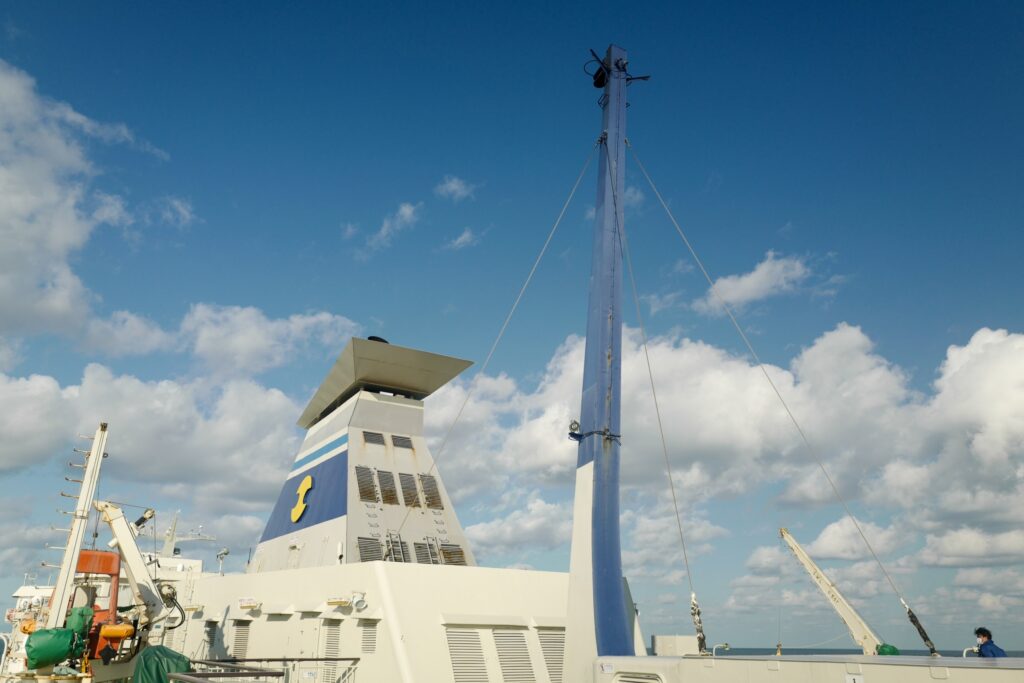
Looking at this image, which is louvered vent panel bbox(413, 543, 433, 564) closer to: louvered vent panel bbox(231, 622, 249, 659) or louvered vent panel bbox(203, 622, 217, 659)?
louvered vent panel bbox(231, 622, 249, 659)

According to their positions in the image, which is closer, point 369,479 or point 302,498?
point 369,479

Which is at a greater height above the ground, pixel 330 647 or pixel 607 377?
pixel 607 377

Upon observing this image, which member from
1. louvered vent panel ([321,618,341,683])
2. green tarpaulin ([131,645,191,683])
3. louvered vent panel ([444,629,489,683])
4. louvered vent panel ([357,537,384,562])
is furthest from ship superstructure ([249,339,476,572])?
green tarpaulin ([131,645,191,683])

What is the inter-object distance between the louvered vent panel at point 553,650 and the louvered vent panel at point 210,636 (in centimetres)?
1206

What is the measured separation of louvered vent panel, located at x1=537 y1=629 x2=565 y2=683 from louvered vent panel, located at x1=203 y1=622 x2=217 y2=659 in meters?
12.1

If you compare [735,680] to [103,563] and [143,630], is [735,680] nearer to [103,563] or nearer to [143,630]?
[143,630]

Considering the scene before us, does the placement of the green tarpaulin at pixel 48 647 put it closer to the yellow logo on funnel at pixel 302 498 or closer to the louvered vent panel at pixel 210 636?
the louvered vent panel at pixel 210 636

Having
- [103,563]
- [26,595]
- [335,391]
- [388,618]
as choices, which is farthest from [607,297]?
[26,595]

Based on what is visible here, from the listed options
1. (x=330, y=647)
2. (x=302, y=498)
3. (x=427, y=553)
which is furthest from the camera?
(x=302, y=498)

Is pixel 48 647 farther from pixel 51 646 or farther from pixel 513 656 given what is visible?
pixel 513 656

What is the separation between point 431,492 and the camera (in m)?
23.0

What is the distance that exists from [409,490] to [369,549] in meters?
3.03

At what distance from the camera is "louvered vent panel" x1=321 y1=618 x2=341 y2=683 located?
1570 centimetres

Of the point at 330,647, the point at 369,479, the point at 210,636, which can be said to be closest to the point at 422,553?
the point at 369,479
